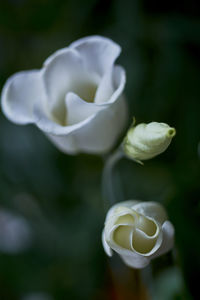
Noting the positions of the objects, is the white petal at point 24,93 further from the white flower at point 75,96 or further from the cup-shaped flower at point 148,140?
the cup-shaped flower at point 148,140

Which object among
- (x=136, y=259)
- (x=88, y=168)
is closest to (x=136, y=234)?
(x=136, y=259)

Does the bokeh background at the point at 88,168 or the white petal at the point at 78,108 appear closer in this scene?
the white petal at the point at 78,108

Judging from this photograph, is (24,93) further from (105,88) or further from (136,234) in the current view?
(136,234)

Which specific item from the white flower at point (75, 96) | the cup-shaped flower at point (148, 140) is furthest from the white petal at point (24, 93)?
the cup-shaped flower at point (148, 140)

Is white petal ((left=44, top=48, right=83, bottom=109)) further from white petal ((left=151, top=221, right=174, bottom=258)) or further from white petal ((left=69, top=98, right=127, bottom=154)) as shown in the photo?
white petal ((left=151, top=221, right=174, bottom=258))

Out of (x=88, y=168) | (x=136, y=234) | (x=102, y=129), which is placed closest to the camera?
(x=136, y=234)

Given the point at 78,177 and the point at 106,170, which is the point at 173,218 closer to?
the point at 106,170
